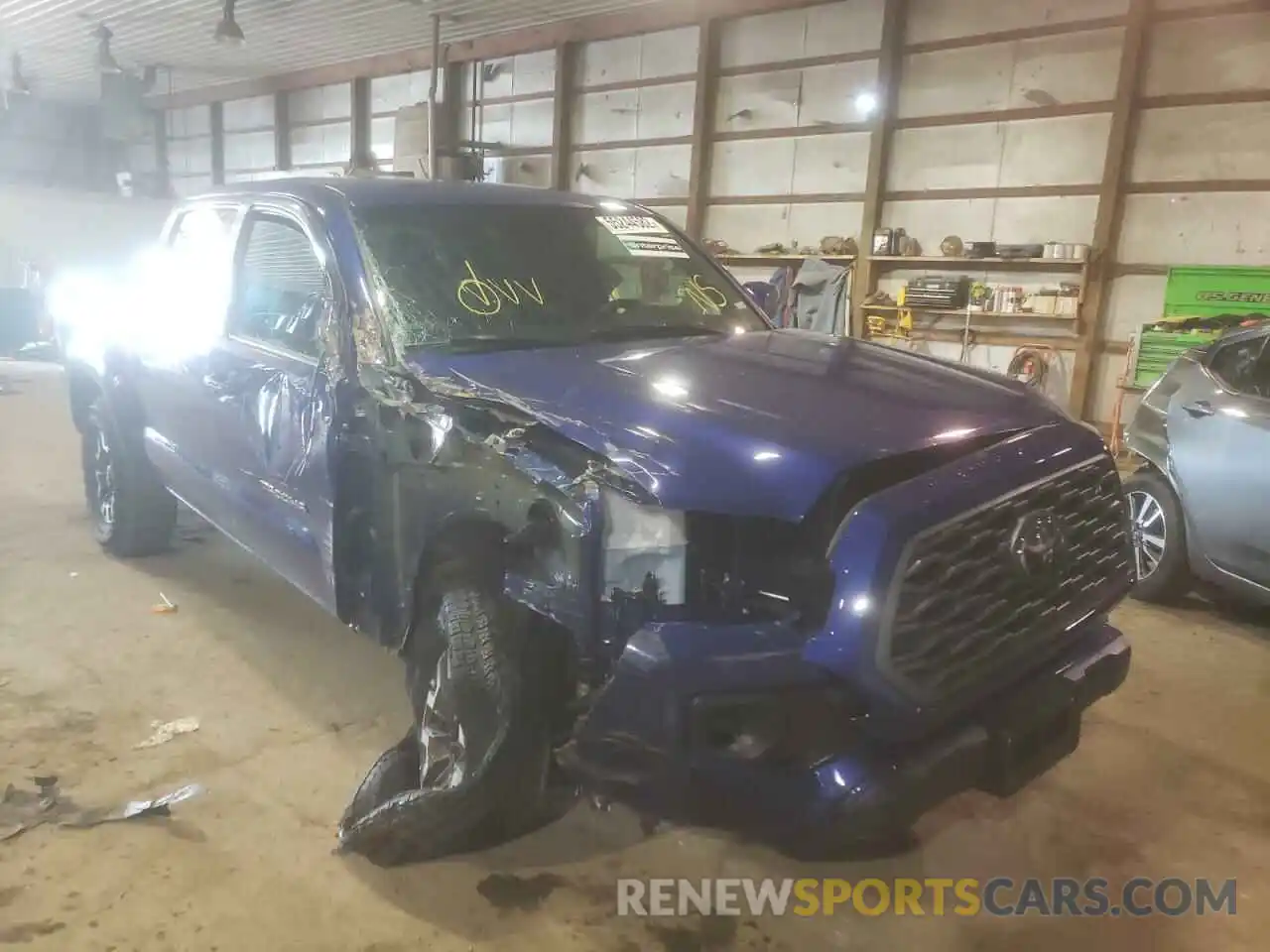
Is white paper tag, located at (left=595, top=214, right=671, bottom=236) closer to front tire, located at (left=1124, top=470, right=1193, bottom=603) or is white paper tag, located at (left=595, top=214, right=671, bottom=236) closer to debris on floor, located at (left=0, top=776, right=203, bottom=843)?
debris on floor, located at (left=0, top=776, right=203, bottom=843)

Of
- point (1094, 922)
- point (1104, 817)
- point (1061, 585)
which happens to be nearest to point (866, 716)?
point (1061, 585)

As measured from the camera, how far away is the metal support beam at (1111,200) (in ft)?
25.2

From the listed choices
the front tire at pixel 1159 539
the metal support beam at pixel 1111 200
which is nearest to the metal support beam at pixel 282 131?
the metal support beam at pixel 1111 200

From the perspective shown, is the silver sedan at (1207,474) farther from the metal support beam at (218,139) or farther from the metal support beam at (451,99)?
the metal support beam at (218,139)

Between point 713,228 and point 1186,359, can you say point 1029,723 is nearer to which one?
point 1186,359

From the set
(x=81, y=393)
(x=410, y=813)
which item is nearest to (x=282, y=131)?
(x=81, y=393)

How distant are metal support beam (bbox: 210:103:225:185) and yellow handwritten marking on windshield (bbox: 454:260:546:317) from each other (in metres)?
16.5

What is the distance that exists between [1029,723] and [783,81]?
9.13 metres

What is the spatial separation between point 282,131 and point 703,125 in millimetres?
8549

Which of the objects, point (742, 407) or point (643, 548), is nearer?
point (643, 548)

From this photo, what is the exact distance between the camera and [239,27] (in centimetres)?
1108

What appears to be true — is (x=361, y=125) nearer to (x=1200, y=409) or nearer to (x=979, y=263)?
(x=979, y=263)

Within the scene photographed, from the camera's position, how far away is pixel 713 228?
10.6 metres

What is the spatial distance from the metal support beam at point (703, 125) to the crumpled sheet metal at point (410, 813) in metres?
8.72
